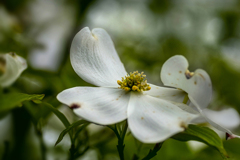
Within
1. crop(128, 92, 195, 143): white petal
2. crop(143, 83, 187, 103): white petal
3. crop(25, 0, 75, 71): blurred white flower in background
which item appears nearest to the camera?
crop(128, 92, 195, 143): white petal

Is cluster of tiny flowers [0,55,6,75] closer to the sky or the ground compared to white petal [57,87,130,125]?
closer to the sky

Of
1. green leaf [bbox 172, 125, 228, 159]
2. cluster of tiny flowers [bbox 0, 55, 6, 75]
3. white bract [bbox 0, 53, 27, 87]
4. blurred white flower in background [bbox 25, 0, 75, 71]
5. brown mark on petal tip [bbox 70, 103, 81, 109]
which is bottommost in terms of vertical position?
blurred white flower in background [bbox 25, 0, 75, 71]

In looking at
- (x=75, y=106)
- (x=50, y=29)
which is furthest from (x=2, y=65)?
(x=50, y=29)

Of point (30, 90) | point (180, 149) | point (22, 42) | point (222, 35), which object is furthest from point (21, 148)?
point (222, 35)

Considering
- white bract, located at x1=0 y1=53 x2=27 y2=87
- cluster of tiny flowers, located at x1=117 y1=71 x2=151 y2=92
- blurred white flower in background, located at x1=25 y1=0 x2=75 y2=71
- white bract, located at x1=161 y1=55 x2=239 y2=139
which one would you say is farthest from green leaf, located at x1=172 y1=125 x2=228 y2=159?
blurred white flower in background, located at x1=25 y1=0 x2=75 y2=71

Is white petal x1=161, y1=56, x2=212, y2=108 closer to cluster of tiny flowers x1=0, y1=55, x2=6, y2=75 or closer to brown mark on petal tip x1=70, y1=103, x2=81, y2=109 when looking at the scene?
brown mark on petal tip x1=70, y1=103, x2=81, y2=109

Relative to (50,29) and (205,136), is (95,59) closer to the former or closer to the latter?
(205,136)

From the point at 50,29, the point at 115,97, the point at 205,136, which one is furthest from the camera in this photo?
the point at 50,29
